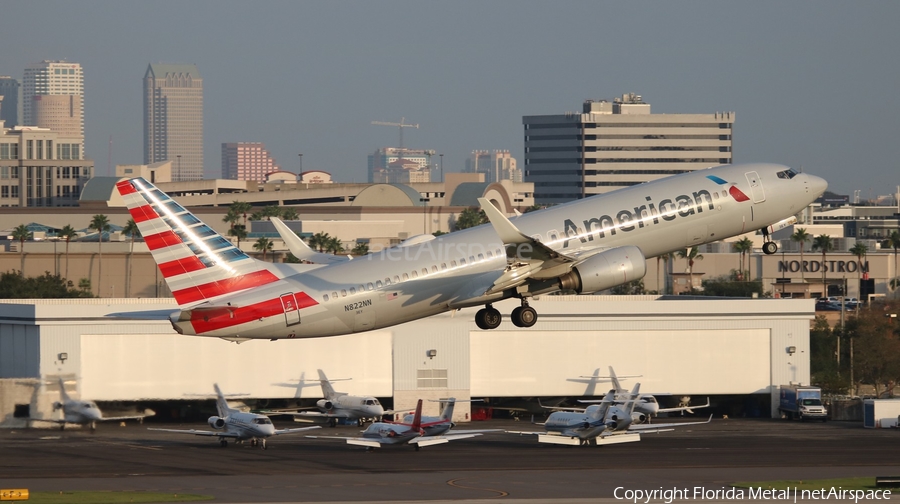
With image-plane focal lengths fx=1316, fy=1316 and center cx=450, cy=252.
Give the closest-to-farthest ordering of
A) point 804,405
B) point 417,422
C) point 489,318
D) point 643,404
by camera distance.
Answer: point 489,318, point 417,422, point 643,404, point 804,405

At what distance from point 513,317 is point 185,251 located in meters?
14.6

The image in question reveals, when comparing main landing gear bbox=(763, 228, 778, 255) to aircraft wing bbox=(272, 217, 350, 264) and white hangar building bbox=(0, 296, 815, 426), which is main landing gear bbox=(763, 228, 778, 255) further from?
white hangar building bbox=(0, 296, 815, 426)

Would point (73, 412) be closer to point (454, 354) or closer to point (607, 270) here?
point (454, 354)

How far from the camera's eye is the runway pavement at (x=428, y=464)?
2606 inches

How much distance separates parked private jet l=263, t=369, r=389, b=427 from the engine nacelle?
4314 centimetres

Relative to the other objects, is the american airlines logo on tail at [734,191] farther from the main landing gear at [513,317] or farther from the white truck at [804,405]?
the white truck at [804,405]

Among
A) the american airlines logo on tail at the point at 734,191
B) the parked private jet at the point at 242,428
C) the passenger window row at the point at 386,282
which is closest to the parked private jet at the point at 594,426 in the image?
the parked private jet at the point at 242,428

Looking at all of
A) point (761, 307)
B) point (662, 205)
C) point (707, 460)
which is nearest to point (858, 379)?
point (761, 307)

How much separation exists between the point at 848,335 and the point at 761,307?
149 ft

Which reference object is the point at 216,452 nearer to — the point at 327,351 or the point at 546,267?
the point at 327,351

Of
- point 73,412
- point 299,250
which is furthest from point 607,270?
point 73,412

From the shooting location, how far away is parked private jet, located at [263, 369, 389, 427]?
98.6 m

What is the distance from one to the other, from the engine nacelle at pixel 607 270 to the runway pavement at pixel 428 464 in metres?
10.7

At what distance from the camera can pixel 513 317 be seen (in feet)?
191
